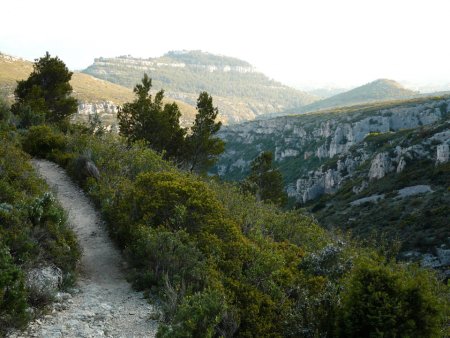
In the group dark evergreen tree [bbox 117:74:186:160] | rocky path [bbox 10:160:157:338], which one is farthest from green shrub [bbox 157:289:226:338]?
dark evergreen tree [bbox 117:74:186:160]

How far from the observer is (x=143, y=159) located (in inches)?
696

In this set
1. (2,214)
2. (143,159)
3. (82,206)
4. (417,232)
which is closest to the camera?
(2,214)

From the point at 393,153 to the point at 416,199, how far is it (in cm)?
2545

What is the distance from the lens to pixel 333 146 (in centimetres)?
13488

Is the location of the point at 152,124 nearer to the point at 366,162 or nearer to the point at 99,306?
the point at 99,306

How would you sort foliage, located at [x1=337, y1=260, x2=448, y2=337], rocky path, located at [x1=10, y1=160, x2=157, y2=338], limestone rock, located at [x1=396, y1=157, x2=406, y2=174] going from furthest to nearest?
limestone rock, located at [x1=396, y1=157, x2=406, y2=174], rocky path, located at [x1=10, y1=160, x2=157, y2=338], foliage, located at [x1=337, y1=260, x2=448, y2=337]

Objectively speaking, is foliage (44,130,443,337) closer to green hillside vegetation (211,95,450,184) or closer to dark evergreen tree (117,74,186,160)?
dark evergreen tree (117,74,186,160)

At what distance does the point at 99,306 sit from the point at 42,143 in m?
16.7

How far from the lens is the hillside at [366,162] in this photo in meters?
47.2

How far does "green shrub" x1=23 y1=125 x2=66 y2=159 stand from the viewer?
22.0 m

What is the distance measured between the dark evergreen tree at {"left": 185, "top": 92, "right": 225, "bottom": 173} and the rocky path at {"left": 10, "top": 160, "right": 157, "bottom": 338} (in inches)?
905

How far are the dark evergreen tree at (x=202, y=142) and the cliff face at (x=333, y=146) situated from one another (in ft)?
142

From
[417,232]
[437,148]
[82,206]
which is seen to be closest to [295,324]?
[82,206]

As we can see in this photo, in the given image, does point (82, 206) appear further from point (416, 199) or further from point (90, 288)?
point (416, 199)
